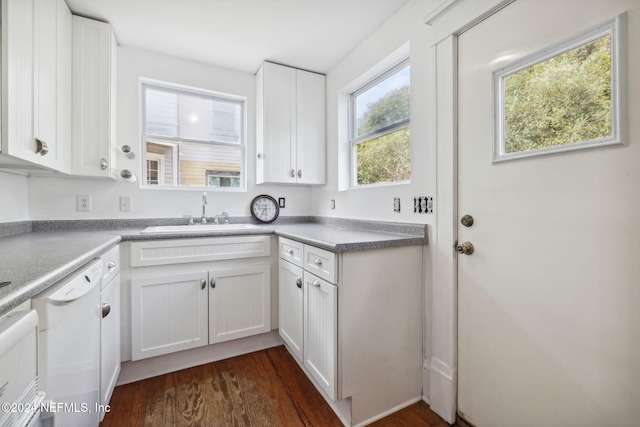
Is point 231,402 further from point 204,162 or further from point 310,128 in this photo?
point 310,128

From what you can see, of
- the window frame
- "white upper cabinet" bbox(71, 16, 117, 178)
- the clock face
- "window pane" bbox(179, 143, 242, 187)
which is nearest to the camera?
the window frame

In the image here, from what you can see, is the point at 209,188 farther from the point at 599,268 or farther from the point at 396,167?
the point at 599,268

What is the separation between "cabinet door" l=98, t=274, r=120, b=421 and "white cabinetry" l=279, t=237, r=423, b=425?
1.02 metres

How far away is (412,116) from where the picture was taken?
172 centimetres

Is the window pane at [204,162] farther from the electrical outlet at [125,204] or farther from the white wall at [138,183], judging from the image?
the electrical outlet at [125,204]

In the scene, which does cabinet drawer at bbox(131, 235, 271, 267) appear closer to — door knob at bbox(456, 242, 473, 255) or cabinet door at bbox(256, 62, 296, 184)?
cabinet door at bbox(256, 62, 296, 184)

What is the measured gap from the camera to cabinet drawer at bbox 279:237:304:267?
1749mm

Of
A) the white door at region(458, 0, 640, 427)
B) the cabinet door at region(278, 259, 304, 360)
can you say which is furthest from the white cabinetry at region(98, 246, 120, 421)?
the white door at region(458, 0, 640, 427)

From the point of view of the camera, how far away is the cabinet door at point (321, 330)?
137cm

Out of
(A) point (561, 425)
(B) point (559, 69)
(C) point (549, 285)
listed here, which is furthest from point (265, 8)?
(A) point (561, 425)

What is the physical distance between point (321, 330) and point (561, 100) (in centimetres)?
151

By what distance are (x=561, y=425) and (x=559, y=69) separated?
142cm

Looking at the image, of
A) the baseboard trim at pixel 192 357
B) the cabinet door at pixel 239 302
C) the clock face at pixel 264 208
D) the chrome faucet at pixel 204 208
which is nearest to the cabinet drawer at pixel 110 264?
the cabinet door at pixel 239 302

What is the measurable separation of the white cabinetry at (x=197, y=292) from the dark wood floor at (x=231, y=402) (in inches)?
8.0
